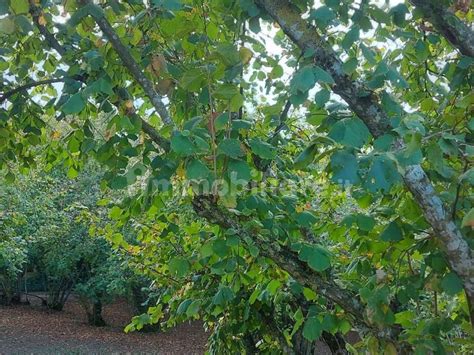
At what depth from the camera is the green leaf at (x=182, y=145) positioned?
1.42 metres

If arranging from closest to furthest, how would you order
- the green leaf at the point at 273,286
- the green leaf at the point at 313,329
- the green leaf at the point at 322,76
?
the green leaf at the point at 322,76, the green leaf at the point at 313,329, the green leaf at the point at 273,286

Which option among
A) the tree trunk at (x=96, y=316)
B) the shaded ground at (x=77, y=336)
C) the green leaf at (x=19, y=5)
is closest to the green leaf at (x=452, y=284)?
the green leaf at (x=19, y=5)

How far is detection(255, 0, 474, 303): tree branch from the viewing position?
175cm

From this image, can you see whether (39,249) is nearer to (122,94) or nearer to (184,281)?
(184,281)

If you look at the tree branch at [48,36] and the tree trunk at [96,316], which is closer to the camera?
the tree branch at [48,36]

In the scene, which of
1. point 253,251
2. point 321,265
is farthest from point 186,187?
point 321,265

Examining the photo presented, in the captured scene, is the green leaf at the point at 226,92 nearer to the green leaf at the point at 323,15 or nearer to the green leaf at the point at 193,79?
the green leaf at the point at 193,79

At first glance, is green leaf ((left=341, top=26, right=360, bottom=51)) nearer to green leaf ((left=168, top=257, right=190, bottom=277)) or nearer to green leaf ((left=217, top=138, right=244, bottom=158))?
green leaf ((left=217, top=138, right=244, bottom=158))

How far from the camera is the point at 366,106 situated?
1.80 metres

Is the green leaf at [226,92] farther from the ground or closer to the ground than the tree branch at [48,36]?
closer to the ground

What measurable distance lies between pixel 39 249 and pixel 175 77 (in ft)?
47.5

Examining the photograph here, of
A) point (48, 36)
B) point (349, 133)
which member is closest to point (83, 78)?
point (48, 36)

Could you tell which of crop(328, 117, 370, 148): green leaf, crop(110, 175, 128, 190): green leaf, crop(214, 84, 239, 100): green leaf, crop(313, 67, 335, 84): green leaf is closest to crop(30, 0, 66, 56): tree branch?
crop(110, 175, 128, 190): green leaf

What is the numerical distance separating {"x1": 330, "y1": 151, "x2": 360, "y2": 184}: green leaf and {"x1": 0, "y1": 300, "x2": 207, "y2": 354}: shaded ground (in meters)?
12.0
